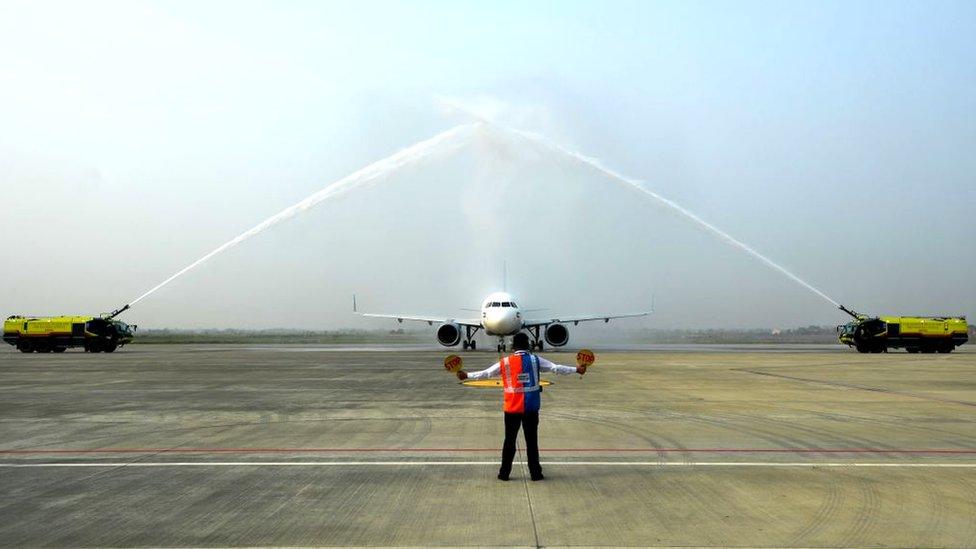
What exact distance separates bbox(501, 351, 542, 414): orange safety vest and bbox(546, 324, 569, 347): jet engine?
4166 cm

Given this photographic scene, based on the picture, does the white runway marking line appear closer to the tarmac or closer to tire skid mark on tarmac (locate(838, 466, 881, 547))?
the tarmac

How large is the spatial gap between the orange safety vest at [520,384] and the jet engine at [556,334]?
41663 millimetres

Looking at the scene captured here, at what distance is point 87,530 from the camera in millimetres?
7121

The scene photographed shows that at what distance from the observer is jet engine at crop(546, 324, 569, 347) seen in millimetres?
51406

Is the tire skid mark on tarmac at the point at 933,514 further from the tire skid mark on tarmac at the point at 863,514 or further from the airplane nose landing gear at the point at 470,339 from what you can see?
the airplane nose landing gear at the point at 470,339

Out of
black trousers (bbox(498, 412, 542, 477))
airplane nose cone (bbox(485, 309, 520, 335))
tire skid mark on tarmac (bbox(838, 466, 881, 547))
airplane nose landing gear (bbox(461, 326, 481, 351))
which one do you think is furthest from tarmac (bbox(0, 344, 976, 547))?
airplane nose landing gear (bbox(461, 326, 481, 351))

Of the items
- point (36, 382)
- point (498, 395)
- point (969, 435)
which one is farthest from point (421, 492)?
point (36, 382)

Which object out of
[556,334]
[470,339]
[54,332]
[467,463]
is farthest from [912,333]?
[54,332]

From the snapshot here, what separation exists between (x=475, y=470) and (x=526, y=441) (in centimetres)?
91

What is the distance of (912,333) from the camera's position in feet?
158

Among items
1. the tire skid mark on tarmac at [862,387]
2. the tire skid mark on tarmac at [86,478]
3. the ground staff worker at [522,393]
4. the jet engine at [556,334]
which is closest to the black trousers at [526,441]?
the ground staff worker at [522,393]

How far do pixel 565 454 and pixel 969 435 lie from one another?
7062 mm

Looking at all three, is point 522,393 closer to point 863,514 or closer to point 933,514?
point 863,514

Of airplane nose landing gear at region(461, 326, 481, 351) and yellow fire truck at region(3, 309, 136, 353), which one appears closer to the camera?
yellow fire truck at region(3, 309, 136, 353)
